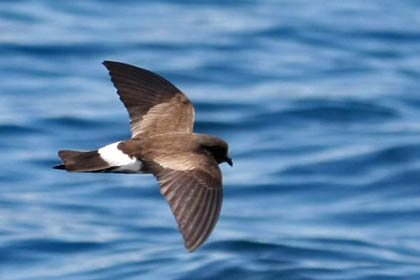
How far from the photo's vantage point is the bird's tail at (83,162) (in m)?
6.21

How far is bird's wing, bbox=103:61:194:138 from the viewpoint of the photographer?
7191 mm

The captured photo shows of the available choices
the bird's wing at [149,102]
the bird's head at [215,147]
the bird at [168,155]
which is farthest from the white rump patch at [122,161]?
the bird's wing at [149,102]

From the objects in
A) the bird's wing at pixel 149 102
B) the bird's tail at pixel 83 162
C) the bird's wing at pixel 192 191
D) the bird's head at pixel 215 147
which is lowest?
the bird's wing at pixel 192 191

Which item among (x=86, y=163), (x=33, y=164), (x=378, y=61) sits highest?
(x=378, y=61)

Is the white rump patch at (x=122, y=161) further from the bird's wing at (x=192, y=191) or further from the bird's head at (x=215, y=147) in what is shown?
the bird's head at (x=215, y=147)

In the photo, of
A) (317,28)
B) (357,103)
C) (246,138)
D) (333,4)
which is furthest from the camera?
(333,4)

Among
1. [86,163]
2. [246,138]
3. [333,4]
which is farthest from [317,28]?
[86,163]

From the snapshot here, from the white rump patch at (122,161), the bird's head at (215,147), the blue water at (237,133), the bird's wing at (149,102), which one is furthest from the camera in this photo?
the blue water at (237,133)

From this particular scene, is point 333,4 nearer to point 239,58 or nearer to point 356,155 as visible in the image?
point 239,58

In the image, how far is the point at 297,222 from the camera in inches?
386

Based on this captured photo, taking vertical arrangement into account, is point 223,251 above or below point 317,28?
below

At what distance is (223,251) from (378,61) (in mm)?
5585

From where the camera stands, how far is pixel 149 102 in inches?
291

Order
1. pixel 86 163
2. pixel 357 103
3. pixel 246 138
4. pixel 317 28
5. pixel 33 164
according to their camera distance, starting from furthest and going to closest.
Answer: pixel 317 28 → pixel 357 103 → pixel 246 138 → pixel 33 164 → pixel 86 163
